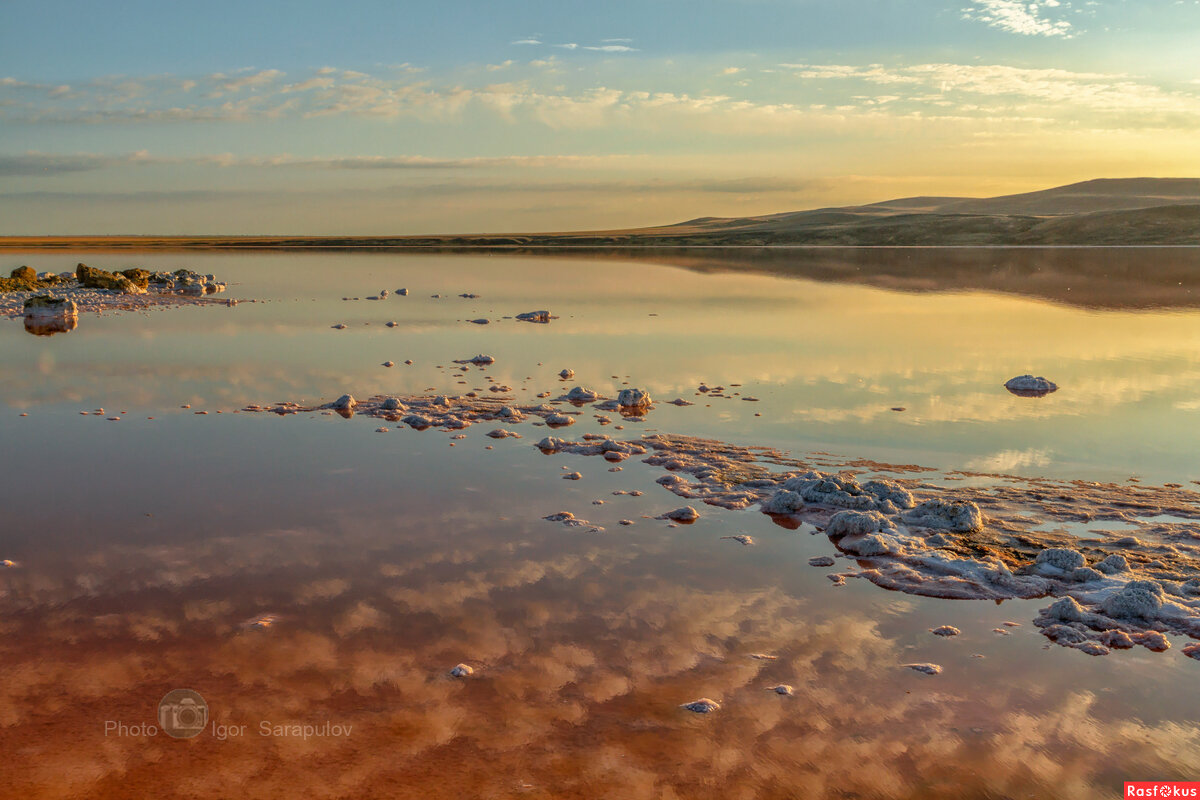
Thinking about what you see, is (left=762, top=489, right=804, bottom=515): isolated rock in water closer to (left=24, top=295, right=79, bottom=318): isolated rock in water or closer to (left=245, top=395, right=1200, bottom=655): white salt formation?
(left=245, top=395, right=1200, bottom=655): white salt formation

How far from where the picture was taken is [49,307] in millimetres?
30219

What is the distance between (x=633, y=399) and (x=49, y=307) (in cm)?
2539

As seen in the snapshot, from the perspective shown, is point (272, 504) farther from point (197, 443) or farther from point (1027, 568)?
point (1027, 568)

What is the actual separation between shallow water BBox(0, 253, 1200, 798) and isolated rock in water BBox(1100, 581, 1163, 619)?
0.55m

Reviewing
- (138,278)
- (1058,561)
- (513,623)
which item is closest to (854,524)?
(1058,561)

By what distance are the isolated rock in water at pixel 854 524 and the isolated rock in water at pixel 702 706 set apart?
3.85 metres

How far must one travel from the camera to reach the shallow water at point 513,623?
5242 mm

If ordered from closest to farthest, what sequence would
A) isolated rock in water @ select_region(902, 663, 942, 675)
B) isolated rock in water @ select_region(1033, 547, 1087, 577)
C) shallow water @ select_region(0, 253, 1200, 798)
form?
shallow water @ select_region(0, 253, 1200, 798) → isolated rock in water @ select_region(902, 663, 942, 675) → isolated rock in water @ select_region(1033, 547, 1087, 577)

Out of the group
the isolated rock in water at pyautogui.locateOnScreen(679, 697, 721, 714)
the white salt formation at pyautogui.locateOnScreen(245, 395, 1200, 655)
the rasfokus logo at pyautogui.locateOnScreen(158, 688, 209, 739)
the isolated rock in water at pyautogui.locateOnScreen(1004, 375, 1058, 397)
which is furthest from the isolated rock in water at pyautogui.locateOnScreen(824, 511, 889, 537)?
the isolated rock in water at pyautogui.locateOnScreen(1004, 375, 1058, 397)

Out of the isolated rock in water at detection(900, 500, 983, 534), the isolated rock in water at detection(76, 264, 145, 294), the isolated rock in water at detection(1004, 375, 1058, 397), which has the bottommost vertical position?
the isolated rock in water at detection(900, 500, 983, 534)

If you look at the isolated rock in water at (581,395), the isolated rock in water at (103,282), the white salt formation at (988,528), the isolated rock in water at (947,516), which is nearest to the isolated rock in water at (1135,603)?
the white salt formation at (988,528)

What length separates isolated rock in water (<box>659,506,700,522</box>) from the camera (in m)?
9.56

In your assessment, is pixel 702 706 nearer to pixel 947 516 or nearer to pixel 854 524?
pixel 854 524

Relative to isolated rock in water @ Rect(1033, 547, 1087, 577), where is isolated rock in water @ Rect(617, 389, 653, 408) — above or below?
above
